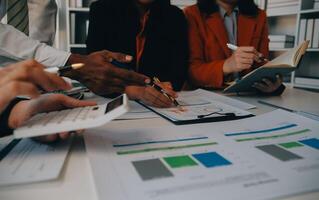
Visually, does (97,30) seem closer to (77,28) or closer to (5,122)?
(5,122)

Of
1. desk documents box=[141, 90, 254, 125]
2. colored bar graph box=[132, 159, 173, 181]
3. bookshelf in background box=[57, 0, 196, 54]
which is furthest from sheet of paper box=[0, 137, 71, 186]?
bookshelf in background box=[57, 0, 196, 54]

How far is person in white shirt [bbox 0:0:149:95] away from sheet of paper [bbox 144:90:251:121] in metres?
0.14

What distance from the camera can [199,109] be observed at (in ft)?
2.58

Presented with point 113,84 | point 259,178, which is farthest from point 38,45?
point 259,178

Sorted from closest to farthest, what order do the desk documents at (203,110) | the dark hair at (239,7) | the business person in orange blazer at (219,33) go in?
the desk documents at (203,110), the business person in orange blazer at (219,33), the dark hair at (239,7)

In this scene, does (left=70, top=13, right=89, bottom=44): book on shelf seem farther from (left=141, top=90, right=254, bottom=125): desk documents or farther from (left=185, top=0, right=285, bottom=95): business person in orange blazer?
(left=141, top=90, right=254, bottom=125): desk documents

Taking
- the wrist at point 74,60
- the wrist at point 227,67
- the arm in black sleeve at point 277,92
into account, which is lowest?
the arm in black sleeve at point 277,92

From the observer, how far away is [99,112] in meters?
0.50

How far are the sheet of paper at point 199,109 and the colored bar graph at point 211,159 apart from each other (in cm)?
22

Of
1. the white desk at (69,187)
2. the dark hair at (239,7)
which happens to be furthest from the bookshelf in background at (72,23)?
the white desk at (69,187)

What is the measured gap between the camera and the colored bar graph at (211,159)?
1.43ft

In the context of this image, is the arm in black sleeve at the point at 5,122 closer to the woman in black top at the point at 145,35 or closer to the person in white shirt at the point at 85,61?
the person in white shirt at the point at 85,61

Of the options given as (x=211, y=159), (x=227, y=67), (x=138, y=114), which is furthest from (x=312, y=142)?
(x=227, y=67)

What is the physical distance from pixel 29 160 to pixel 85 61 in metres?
0.46
